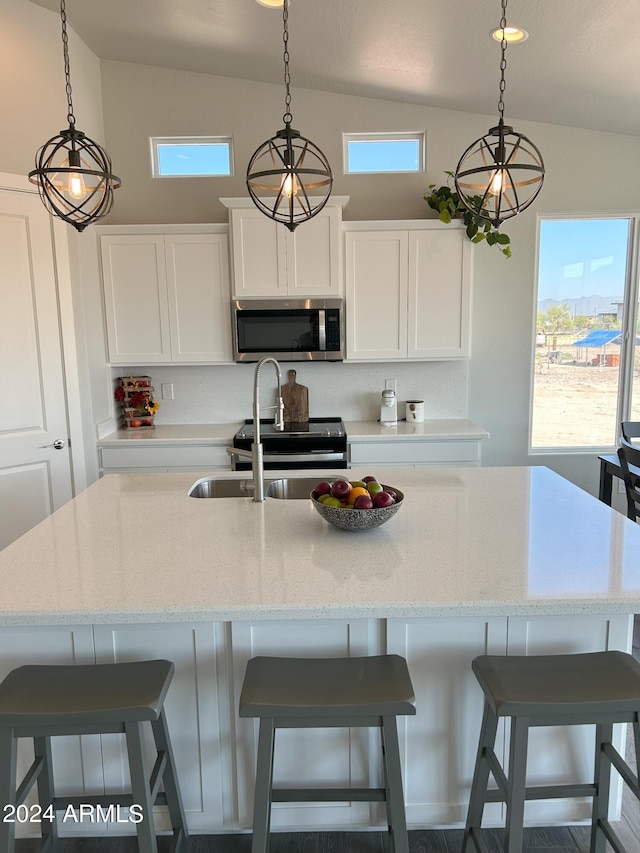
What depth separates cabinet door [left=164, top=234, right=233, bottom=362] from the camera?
3826 millimetres

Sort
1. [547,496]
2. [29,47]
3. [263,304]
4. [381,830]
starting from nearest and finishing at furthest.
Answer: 1. [381,830]
2. [547,496]
3. [29,47]
4. [263,304]

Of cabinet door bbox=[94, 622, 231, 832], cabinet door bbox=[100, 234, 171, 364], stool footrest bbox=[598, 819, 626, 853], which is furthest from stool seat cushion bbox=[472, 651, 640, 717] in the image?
cabinet door bbox=[100, 234, 171, 364]

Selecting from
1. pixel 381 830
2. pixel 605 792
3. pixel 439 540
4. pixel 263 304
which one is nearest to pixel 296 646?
pixel 439 540

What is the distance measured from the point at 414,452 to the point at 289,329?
1.13 meters

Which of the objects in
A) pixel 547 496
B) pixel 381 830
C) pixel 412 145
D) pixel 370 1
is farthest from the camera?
pixel 412 145

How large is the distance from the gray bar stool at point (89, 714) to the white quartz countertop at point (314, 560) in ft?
0.60

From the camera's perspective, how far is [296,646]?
169cm

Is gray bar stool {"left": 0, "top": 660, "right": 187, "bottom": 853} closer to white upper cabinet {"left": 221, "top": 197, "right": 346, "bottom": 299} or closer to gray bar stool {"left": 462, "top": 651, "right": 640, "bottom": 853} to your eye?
gray bar stool {"left": 462, "top": 651, "right": 640, "bottom": 853}

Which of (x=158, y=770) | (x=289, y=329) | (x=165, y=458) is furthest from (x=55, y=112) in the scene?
(x=158, y=770)

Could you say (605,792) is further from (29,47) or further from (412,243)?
(29,47)

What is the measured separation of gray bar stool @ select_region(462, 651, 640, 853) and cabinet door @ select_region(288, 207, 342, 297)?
2.69 m

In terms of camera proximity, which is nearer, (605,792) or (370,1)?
(605,792)

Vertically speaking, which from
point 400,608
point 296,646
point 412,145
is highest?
point 412,145

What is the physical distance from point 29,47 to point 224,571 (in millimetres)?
3182
